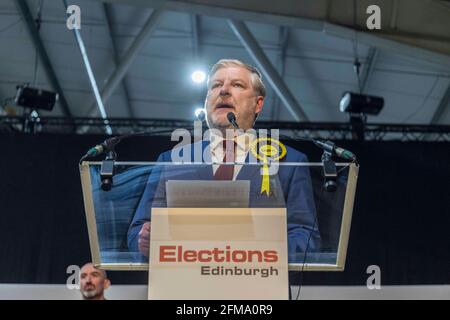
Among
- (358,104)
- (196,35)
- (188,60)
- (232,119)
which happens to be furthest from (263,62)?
(232,119)

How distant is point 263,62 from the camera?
6.95 m

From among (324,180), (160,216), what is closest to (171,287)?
(160,216)

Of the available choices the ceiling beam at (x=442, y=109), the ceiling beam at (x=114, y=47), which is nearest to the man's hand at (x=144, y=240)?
the ceiling beam at (x=114, y=47)

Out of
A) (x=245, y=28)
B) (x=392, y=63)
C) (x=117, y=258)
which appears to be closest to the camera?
(x=117, y=258)

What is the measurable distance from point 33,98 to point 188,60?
2.66m

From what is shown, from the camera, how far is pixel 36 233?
190 inches

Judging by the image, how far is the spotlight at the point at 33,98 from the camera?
19.1 feet

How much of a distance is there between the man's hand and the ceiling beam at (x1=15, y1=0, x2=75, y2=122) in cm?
490

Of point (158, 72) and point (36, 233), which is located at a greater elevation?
point (158, 72)

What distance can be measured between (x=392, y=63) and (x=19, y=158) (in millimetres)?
4631

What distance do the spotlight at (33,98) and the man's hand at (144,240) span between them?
4846 millimetres

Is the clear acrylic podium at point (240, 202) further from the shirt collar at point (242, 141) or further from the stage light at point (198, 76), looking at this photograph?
the stage light at point (198, 76)

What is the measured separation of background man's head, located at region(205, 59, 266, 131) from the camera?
1.85 metres

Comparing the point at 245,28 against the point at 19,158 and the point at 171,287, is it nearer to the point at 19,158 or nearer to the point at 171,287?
the point at 19,158
